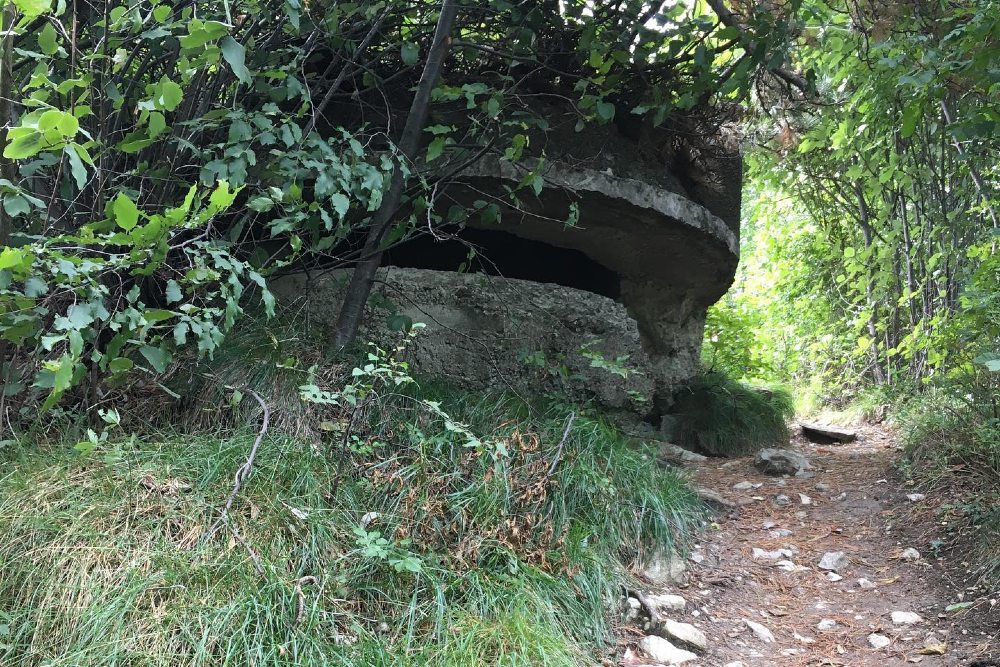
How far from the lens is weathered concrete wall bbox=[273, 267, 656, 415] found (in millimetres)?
3592

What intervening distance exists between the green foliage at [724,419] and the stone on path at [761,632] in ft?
7.29

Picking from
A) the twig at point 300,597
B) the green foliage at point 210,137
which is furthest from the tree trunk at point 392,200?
the twig at point 300,597

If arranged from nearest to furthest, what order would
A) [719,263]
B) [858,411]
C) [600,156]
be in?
[600,156], [719,263], [858,411]

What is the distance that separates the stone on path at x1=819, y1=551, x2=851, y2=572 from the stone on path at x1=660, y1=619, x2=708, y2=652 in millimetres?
893

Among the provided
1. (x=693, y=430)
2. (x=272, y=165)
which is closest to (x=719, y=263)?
(x=693, y=430)

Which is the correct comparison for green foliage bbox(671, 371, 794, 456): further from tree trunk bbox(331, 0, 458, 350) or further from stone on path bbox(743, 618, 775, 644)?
tree trunk bbox(331, 0, 458, 350)

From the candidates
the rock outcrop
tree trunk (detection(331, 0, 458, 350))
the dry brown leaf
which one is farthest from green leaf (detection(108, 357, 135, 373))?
the dry brown leaf

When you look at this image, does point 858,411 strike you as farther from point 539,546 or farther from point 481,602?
point 481,602

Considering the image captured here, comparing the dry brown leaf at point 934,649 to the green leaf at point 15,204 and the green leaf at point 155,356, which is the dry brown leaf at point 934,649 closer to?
the green leaf at point 155,356

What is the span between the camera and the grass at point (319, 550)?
73.8 inches

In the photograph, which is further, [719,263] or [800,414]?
[800,414]

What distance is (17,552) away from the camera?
202cm

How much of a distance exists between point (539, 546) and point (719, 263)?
2.79 meters

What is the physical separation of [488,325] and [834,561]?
6.34 ft
